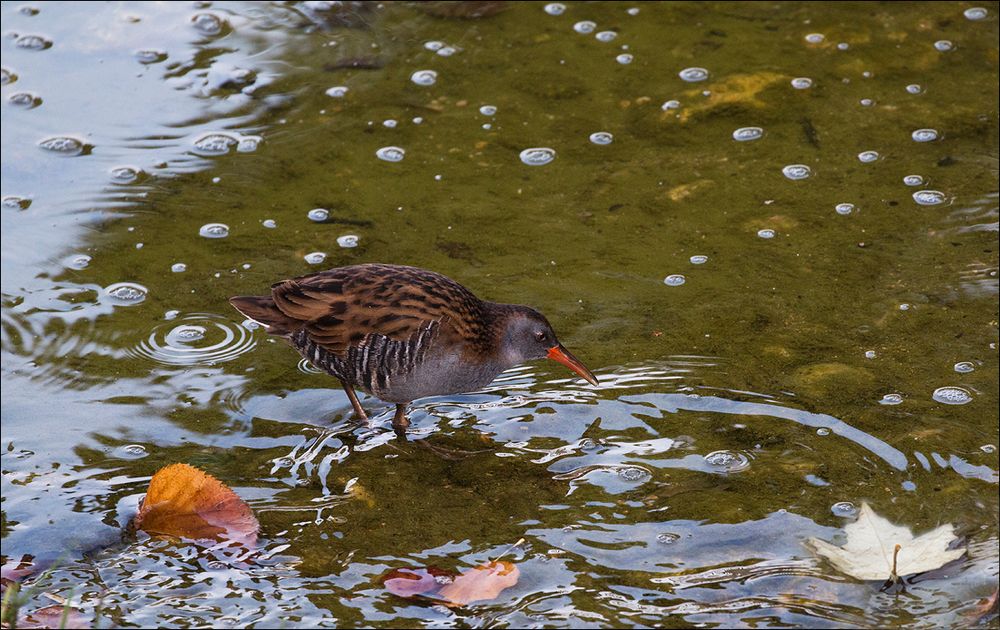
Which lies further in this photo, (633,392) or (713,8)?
(713,8)

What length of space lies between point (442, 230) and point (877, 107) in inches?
98.4

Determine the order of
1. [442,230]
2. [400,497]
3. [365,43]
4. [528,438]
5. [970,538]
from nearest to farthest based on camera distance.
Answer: [970,538] < [400,497] < [528,438] < [442,230] < [365,43]

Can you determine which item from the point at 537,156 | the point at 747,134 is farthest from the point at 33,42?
the point at 747,134

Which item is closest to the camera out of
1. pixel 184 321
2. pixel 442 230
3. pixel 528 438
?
pixel 528 438

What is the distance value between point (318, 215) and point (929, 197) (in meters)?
2.92

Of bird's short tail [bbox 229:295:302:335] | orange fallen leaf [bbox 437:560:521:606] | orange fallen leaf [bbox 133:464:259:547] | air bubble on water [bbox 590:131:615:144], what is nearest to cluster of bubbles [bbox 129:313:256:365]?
bird's short tail [bbox 229:295:302:335]

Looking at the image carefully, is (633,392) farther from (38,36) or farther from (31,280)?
(38,36)

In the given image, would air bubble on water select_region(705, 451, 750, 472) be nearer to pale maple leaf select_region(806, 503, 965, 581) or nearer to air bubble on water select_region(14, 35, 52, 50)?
pale maple leaf select_region(806, 503, 965, 581)

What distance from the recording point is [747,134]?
615cm

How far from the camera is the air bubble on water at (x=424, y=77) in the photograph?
6.73 m

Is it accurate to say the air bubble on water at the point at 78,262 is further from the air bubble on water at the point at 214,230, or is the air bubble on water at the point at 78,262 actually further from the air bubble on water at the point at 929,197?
the air bubble on water at the point at 929,197

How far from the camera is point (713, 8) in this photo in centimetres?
723

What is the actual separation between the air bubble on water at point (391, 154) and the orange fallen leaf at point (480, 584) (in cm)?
292

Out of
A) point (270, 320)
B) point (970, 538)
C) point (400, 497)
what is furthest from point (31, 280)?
point (970, 538)
